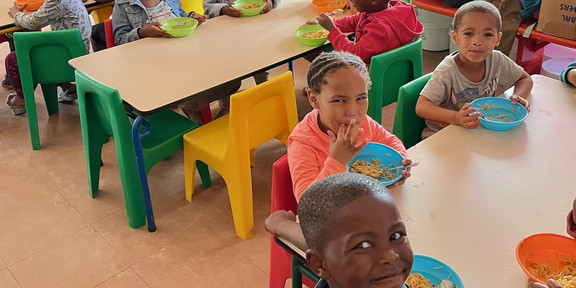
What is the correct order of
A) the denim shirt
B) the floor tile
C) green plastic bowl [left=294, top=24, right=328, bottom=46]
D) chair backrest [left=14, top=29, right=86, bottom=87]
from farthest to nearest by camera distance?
1. the denim shirt
2. chair backrest [left=14, top=29, right=86, bottom=87]
3. green plastic bowl [left=294, top=24, right=328, bottom=46]
4. the floor tile

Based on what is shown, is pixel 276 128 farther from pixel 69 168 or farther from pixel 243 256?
pixel 69 168

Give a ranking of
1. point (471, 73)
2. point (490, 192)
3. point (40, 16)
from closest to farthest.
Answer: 1. point (490, 192)
2. point (471, 73)
3. point (40, 16)

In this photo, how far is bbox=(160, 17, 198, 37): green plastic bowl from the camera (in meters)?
3.20

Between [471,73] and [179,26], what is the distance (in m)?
1.75

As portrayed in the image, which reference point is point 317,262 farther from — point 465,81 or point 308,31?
point 308,31

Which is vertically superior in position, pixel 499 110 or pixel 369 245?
pixel 369 245

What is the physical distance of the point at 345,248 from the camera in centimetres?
104

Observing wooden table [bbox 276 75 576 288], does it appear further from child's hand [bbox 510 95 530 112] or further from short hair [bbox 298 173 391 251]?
short hair [bbox 298 173 391 251]

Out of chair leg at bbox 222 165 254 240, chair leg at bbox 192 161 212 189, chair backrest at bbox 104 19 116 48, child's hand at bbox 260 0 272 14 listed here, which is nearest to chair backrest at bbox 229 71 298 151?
chair leg at bbox 222 165 254 240

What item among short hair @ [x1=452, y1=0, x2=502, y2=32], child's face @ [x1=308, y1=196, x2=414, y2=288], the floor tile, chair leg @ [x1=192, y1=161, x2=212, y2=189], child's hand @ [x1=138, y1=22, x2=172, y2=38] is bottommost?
the floor tile

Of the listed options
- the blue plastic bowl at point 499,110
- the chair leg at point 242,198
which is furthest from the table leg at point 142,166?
the blue plastic bowl at point 499,110

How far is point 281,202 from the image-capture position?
1825 mm

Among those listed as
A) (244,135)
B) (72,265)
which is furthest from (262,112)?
(72,265)

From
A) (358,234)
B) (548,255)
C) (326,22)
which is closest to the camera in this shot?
(358,234)
